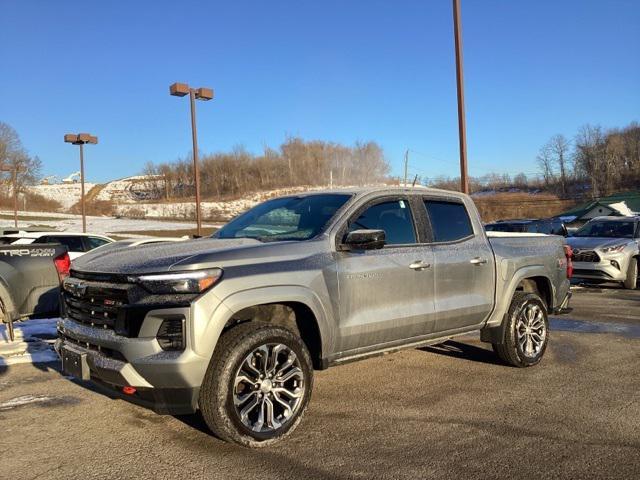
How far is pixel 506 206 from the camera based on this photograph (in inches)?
2953

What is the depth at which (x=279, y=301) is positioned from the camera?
405 centimetres

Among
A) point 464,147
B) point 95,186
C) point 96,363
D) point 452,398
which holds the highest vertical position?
point 95,186

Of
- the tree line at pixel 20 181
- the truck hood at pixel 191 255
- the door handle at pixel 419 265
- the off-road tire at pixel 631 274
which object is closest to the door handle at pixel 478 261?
the door handle at pixel 419 265

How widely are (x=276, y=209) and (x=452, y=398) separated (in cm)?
233

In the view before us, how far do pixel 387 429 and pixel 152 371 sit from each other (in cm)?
183

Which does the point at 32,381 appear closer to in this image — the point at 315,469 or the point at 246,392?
the point at 246,392

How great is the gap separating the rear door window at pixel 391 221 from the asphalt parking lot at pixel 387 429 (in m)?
1.43

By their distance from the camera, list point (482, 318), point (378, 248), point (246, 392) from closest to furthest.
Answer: point (246, 392), point (378, 248), point (482, 318)

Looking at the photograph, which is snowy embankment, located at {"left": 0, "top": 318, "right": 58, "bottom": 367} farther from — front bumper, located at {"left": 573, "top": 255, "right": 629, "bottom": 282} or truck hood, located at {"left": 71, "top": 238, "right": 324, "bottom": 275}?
front bumper, located at {"left": 573, "top": 255, "right": 629, "bottom": 282}

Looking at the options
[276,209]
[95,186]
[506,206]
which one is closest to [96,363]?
[276,209]

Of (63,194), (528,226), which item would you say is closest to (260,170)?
(63,194)

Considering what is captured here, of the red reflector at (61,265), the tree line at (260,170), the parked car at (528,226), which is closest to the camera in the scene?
the red reflector at (61,265)

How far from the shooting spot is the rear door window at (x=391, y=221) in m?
4.89

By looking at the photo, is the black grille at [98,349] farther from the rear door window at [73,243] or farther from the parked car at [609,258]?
the parked car at [609,258]
